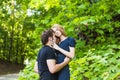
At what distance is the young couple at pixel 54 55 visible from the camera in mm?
4945

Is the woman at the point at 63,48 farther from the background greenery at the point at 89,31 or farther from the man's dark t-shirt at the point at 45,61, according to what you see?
the background greenery at the point at 89,31

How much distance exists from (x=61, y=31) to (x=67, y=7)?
2.93 meters

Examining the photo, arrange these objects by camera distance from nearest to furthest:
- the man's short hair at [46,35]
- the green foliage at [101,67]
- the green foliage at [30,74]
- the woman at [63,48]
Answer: the man's short hair at [46,35] < the green foliage at [101,67] < the woman at [63,48] < the green foliage at [30,74]

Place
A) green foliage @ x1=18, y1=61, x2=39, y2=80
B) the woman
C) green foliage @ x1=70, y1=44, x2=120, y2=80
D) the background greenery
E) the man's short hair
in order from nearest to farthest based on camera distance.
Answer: the man's short hair → green foliage @ x1=70, y1=44, x2=120, y2=80 → the woman → the background greenery → green foliage @ x1=18, y1=61, x2=39, y2=80

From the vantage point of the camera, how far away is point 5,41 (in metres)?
33.8

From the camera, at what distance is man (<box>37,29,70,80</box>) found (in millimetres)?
4934

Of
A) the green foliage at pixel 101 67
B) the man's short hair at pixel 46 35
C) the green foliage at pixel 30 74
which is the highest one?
the man's short hair at pixel 46 35

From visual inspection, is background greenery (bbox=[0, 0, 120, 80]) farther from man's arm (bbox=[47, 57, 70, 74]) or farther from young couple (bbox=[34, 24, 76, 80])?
man's arm (bbox=[47, 57, 70, 74])

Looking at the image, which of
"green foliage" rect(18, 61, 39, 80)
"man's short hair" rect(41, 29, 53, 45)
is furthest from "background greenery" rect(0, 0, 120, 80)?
"man's short hair" rect(41, 29, 53, 45)

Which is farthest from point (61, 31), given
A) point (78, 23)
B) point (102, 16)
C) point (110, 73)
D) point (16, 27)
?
point (16, 27)

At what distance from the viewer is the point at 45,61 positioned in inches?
196

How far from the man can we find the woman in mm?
150

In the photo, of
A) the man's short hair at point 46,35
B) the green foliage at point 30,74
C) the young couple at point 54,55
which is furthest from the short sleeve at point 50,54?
the green foliage at point 30,74

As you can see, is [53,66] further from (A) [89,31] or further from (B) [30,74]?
(A) [89,31]
